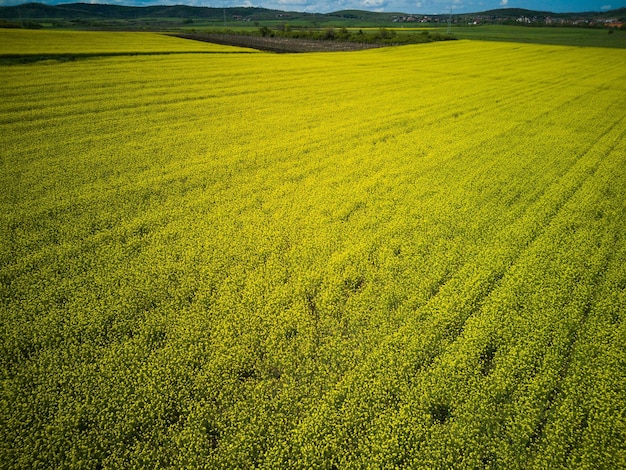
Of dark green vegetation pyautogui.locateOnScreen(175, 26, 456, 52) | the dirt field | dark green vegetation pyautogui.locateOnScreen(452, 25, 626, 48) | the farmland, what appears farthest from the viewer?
dark green vegetation pyautogui.locateOnScreen(452, 25, 626, 48)

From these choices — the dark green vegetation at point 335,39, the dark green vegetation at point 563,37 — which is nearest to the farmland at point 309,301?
the dark green vegetation at point 335,39

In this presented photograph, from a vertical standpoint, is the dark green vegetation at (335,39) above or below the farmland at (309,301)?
above

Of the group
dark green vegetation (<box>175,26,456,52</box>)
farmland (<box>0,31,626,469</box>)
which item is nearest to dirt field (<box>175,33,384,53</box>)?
dark green vegetation (<box>175,26,456,52</box>)

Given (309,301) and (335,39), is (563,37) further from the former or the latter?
(309,301)

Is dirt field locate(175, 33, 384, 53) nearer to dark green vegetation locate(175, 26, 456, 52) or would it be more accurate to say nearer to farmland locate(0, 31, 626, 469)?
dark green vegetation locate(175, 26, 456, 52)

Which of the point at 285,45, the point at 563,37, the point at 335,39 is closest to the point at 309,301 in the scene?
the point at 285,45

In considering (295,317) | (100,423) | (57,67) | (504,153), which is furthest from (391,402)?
(57,67)

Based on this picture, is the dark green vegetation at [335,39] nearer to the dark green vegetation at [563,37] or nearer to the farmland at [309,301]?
the dark green vegetation at [563,37]

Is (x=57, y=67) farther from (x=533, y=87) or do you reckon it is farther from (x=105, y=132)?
(x=533, y=87)

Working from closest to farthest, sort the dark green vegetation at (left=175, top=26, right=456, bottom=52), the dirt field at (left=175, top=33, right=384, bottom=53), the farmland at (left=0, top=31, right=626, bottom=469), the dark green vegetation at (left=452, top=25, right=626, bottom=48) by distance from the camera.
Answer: the farmland at (left=0, top=31, right=626, bottom=469)
the dirt field at (left=175, top=33, right=384, bottom=53)
the dark green vegetation at (left=175, top=26, right=456, bottom=52)
the dark green vegetation at (left=452, top=25, right=626, bottom=48)
